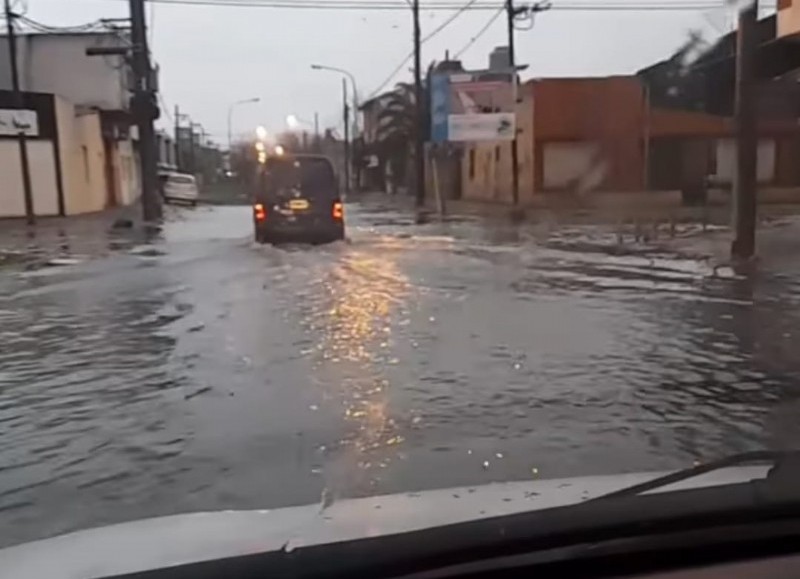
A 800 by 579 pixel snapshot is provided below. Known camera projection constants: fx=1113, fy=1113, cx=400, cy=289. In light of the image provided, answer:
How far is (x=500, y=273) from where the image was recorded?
17.0 metres

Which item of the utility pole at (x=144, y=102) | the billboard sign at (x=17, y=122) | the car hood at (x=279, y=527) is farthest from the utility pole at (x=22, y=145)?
the car hood at (x=279, y=527)

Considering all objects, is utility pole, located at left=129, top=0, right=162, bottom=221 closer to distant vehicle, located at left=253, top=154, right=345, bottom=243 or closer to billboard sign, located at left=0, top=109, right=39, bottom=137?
billboard sign, located at left=0, top=109, right=39, bottom=137

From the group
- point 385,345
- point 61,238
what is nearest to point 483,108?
point 61,238

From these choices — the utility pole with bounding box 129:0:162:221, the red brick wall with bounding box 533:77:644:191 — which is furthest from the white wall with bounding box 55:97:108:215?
the red brick wall with bounding box 533:77:644:191

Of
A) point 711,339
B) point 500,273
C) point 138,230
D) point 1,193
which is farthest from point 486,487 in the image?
point 1,193

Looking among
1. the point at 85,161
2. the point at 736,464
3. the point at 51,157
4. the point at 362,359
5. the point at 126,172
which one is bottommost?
the point at 126,172

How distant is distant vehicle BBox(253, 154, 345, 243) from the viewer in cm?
2325

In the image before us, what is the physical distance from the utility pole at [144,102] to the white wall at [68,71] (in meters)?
20.9

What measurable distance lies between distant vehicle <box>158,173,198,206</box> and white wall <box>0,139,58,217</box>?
44.5ft

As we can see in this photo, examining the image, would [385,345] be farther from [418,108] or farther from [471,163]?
[471,163]

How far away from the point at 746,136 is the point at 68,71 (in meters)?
44.3

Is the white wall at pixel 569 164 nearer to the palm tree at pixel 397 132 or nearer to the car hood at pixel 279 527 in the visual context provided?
the palm tree at pixel 397 132

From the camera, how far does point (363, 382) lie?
8.37 m

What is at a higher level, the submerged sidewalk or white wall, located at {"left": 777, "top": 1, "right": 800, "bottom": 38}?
white wall, located at {"left": 777, "top": 1, "right": 800, "bottom": 38}
